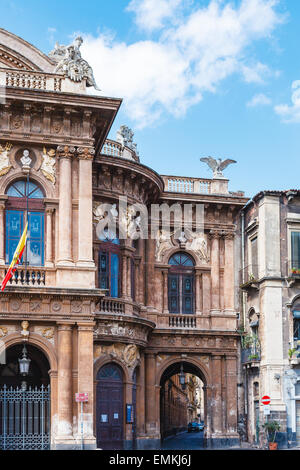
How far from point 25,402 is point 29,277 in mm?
4152

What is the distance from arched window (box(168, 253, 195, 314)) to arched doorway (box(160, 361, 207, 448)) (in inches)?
102

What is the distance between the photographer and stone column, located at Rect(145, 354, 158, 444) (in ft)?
123

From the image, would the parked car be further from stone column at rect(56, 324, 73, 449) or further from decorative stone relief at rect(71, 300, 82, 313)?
decorative stone relief at rect(71, 300, 82, 313)

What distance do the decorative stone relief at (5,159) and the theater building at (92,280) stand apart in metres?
0.04

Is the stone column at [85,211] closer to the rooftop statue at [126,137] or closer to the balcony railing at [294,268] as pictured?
the rooftop statue at [126,137]

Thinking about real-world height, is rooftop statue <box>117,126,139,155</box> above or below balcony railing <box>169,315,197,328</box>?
above

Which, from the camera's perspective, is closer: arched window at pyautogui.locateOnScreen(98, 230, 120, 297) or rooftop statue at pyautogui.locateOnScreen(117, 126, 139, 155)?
arched window at pyautogui.locateOnScreen(98, 230, 120, 297)

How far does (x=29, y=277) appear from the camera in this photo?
93.3 feet

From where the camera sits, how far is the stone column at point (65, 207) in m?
28.9

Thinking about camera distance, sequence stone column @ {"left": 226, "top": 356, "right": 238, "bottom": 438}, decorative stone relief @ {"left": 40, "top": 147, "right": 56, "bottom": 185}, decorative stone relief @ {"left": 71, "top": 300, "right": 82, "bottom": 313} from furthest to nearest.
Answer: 1. stone column @ {"left": 226, "top": 356, "right": 238, "bottom": 438}
2. decorative stone relief @ {"left": 40, "top": 147, "right": 56, "bottom": 185}
3. decorative stone relief @ {"left": 71, "top": 300, "right": 82, "bottom": 313}

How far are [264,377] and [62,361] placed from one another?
13550 mm

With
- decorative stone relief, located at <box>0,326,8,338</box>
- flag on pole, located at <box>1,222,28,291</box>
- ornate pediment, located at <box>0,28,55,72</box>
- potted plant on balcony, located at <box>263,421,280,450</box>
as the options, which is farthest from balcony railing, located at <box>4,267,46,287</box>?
potted plant on balcony, located at <box>263,421,280,450</box>

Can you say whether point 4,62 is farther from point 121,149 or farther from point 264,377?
point 264,377
